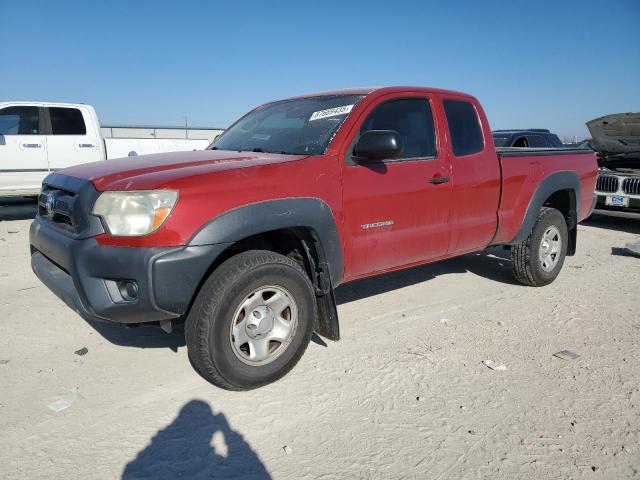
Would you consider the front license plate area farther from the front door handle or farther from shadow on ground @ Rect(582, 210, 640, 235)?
the front door handle

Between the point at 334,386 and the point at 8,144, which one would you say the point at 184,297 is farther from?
the point at 8,144

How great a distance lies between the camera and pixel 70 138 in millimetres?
8977

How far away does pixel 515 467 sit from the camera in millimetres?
2223

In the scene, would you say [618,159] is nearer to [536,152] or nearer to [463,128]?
[536,152]

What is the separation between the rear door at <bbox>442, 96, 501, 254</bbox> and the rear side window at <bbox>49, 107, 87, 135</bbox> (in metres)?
7.73

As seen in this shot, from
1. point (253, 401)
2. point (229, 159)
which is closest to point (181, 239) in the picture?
point (229, 159)

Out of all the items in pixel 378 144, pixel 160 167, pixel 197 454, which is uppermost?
pixel 378 144

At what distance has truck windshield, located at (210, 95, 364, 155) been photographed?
10.9 feet

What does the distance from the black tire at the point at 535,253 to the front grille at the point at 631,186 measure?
4158mm

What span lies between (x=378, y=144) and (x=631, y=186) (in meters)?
7.11

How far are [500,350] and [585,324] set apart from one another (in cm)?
105

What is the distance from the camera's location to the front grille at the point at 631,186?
8.05m

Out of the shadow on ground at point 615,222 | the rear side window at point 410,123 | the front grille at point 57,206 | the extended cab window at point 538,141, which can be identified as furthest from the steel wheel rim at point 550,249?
the extended cab window at point 538,141

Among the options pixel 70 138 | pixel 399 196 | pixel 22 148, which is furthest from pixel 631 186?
pixel 22 148
